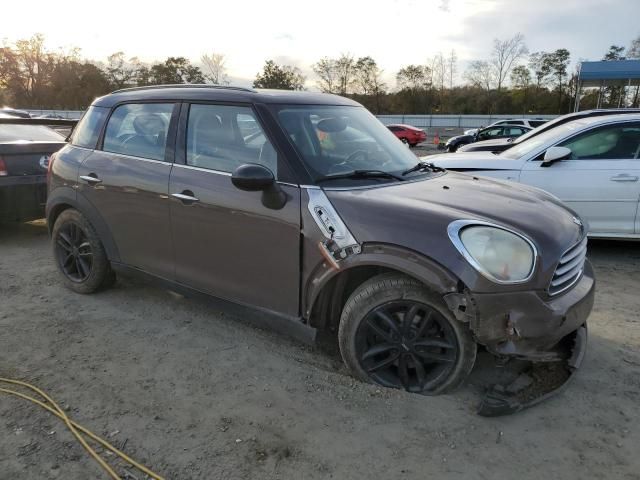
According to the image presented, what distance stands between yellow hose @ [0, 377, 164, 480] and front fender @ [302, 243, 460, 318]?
1281mm

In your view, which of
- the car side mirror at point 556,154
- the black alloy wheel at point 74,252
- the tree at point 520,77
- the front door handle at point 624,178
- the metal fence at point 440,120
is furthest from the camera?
the tree at point 520,77

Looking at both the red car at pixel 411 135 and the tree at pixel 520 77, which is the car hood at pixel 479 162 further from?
the tree at pixel 520 77

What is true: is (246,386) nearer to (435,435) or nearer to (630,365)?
(435,435)

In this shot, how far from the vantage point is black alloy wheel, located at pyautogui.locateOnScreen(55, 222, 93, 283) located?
4.42m

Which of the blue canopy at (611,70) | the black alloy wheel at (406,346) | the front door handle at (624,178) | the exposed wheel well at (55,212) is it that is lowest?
the black alloy wheel at (406,346)

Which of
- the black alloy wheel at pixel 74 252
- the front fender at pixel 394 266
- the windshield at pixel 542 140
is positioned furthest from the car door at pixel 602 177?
the black alloy wheel at pixel 74 252

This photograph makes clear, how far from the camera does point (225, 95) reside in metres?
3.48

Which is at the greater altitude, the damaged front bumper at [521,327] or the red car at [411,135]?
the red car at [411,135]

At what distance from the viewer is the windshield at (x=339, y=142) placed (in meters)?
3.20

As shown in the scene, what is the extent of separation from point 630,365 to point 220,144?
3123mm

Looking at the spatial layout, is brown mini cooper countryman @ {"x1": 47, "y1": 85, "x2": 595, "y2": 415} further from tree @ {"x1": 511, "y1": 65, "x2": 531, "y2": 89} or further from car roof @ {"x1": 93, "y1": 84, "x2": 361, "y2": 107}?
tree @ {"x1": 511, "y1": 65, "x2": 531, "y2": 89}

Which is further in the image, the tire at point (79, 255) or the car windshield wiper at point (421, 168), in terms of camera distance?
the tire at point (79, 255)

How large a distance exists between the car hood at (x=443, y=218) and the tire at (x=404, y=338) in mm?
251

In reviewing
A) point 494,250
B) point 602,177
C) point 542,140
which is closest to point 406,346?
point 494,250
